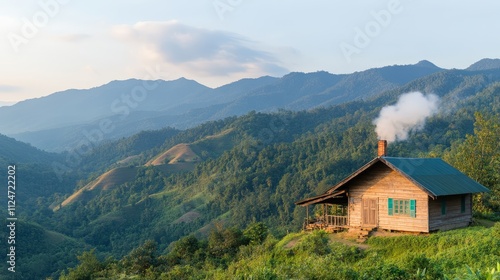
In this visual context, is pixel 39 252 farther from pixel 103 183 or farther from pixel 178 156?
pixel 178 156

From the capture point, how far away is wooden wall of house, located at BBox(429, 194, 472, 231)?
24.8 m

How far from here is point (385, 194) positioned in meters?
26.2

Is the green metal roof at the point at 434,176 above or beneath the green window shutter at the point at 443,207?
above

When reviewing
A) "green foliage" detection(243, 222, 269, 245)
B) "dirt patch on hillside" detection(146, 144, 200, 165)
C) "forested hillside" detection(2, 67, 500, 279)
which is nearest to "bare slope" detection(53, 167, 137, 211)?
"forested hillside" detection(2, 67, 500, 279)

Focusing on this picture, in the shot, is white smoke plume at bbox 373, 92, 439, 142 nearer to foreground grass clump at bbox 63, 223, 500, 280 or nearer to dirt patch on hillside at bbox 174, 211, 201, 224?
dirt patch on hillside at bbox 174, 211, 201, 224

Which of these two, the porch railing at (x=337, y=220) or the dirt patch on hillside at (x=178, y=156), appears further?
the dirt patch on hillside at (x=178, y=156)

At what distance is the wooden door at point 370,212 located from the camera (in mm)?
26672

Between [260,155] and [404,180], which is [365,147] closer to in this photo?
[260,155]

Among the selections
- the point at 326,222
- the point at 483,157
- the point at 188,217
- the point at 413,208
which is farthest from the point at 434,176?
the point at 188,217

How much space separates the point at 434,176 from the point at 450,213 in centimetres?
204

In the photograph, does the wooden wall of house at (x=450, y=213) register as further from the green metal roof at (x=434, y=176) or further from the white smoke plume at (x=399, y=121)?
the white smoke plume at (x=399, y=121)

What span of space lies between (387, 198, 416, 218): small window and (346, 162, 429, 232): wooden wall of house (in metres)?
0.15

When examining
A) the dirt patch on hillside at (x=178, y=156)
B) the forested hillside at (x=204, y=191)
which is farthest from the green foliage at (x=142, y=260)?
the dirt patch on hillside at (x=178, y=156)

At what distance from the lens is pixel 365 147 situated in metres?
105
